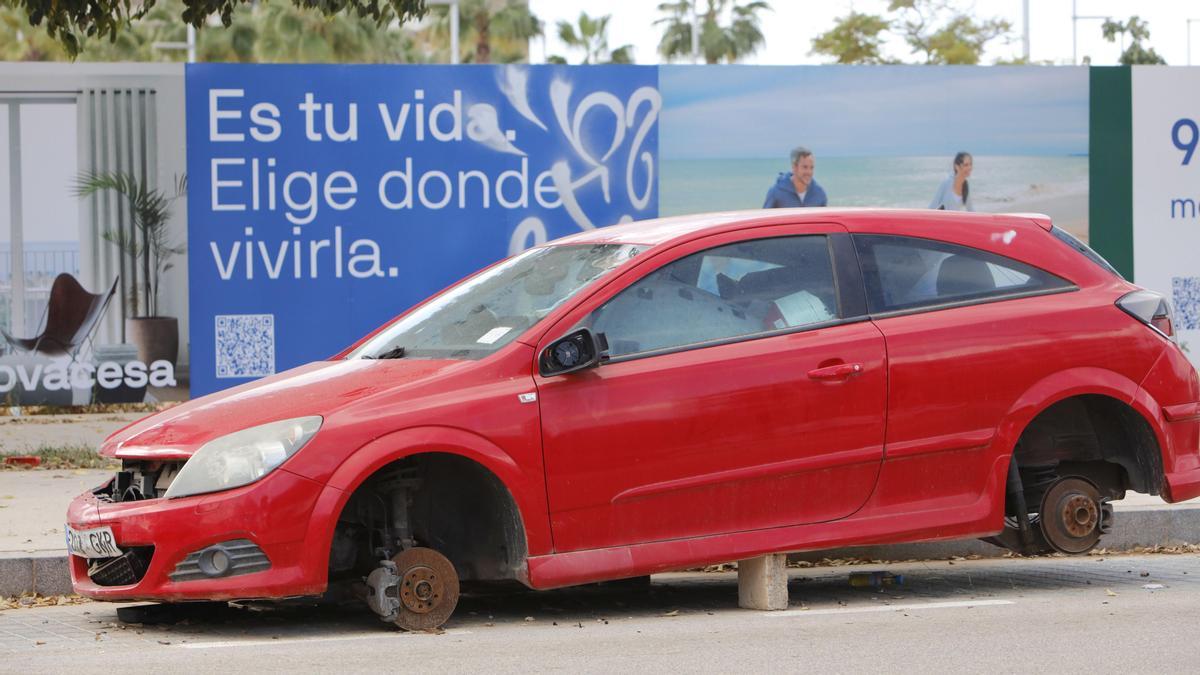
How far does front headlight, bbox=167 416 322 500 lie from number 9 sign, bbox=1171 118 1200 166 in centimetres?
953

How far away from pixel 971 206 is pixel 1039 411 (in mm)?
6361

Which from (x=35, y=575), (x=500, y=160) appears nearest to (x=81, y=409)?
(x=500, y=160)

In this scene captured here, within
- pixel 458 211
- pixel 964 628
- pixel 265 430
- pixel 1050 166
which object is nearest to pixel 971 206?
pixel 1050 166

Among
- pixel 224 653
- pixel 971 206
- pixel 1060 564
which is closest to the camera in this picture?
pixel 224 653

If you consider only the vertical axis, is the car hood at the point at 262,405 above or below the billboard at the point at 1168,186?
below

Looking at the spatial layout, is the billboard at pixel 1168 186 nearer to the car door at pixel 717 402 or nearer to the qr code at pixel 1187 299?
the qr code at pixel 1187 299

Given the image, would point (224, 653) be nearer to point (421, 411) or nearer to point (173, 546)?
point (173, 546)

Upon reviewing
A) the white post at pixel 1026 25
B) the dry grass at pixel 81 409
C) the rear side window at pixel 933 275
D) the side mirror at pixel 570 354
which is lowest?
the dry grass at pixel 81 409

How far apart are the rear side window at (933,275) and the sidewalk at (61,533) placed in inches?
66.3

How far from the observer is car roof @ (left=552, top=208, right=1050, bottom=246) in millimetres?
6734

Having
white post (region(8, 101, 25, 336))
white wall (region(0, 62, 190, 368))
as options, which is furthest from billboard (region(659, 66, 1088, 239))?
white post (region(8, 101, 25, 336))

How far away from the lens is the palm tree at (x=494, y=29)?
1916 inches

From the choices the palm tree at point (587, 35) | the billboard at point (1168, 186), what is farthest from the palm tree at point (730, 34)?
the billboard at point (1168, 186)

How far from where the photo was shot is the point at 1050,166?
1302cm
